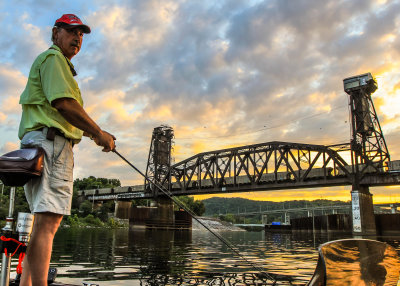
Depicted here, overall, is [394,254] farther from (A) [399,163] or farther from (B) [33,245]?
(A) [399,163]

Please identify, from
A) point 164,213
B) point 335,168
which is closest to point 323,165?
point 335,168

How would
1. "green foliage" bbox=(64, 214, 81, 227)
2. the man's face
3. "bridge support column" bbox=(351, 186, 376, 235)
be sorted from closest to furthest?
the man's face < "bridge support column" bbox=(351, 186, 376, 235) < "green foliage" bbox=(64, 214, 81, 227)

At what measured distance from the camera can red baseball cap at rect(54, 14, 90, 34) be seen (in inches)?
121

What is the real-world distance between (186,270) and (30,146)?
652 centimetres

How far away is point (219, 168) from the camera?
60.5m

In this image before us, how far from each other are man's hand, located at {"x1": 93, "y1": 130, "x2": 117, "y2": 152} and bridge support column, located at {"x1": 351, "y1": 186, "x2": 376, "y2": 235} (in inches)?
1607

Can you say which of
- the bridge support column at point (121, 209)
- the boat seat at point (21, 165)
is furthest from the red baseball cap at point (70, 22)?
the bridge support column at point (121, 209)

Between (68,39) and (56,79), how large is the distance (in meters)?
0.61

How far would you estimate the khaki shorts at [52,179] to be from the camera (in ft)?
8.78

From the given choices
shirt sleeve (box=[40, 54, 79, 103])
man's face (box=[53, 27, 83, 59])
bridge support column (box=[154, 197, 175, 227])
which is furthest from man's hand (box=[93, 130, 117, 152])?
bridge support column (box=[154, 197, 175, 227])

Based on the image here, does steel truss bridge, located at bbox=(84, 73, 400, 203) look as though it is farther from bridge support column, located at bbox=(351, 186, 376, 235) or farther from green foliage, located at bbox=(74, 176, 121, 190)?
green foliage, located at bbox=(74, 176, 121, 190)

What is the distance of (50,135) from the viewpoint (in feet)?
9.27

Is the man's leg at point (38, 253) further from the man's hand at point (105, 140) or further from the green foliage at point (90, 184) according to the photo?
the green foliage at point (90, 184)

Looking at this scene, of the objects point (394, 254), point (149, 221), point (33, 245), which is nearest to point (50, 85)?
point (33, 245)
